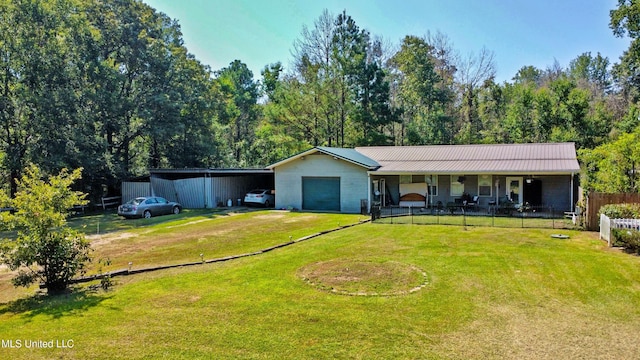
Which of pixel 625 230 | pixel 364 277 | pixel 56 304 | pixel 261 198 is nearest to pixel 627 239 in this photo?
pixel 625 230

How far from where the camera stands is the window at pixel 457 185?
23702mm

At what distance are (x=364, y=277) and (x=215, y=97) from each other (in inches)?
1275

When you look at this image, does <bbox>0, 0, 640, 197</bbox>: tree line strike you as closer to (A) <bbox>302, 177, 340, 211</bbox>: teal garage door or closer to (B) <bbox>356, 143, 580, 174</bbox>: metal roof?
(B) <bbox>356, 143, 580, 174</bbox>: metal roof

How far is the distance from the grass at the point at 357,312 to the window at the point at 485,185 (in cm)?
1112

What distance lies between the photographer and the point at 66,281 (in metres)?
9.41

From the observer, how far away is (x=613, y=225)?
13016mm

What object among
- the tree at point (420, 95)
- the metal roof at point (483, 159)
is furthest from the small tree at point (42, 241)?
the tree at point (420, 95)

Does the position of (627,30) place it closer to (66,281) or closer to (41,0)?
(66,281)

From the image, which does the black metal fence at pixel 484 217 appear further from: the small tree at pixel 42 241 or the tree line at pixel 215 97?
the small tree at pixel 42 241

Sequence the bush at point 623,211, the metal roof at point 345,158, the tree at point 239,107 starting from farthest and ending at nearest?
the tree at point 239,107 → the metal roof at point 345,158 → the bush at point 623,211

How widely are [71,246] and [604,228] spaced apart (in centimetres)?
1613

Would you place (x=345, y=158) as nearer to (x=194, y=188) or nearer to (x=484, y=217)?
(x=484, y=217)

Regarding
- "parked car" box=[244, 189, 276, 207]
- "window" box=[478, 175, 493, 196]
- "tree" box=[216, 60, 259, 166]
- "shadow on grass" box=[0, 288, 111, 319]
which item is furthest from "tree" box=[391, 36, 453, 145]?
"shadow on grass" box=[0, 288, 111, 319]

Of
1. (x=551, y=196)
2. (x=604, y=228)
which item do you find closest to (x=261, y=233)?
(x=604, y=228)
